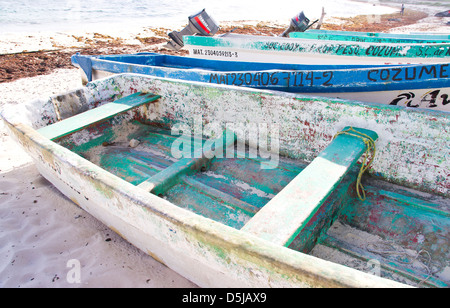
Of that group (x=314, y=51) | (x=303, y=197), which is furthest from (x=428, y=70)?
(x=314, y=51)

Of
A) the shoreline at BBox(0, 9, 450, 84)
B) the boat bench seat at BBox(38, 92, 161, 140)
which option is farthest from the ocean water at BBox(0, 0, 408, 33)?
the boat bench seat at BBox(38, 92, 161, 140)

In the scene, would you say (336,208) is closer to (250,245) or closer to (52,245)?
(250,245)

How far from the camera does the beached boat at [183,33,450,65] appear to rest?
405cm

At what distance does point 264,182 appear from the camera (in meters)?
2.31

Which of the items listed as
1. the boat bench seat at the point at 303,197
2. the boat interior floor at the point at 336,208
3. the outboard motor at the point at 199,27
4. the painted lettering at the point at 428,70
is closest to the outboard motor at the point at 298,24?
the outboard motor at the point at 199,27

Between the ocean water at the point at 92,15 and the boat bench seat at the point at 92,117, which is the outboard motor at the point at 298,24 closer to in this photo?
the boat bench seat at the point at 92,117

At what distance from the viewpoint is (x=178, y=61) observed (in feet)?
16.5

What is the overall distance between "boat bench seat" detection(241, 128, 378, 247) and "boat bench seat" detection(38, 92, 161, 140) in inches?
77.2

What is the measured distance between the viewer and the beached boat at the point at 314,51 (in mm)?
4045

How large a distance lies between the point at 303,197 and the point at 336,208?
0.51 m

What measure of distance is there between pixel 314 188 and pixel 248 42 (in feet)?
14.0

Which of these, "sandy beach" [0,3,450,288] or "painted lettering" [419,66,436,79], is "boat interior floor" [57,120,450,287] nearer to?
"sandy beach" [0,3,450,288]
